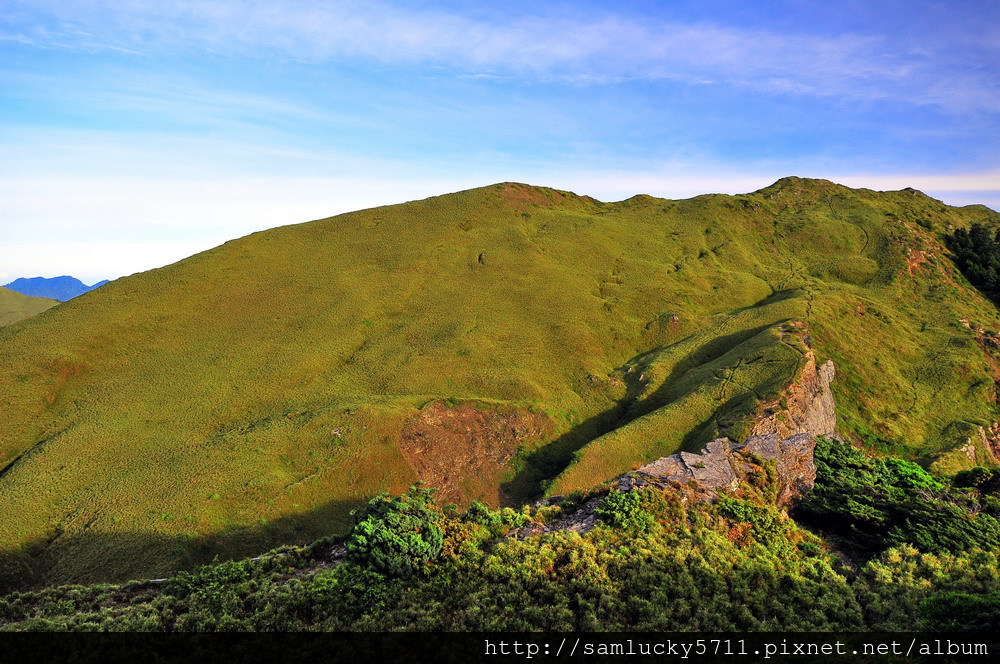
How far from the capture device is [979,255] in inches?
3452

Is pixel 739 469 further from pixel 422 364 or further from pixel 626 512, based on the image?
pixel 422 364

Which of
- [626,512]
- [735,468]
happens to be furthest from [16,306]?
[735,468]

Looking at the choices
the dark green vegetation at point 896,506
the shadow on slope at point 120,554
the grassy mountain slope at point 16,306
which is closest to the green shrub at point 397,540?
the shadow on slope at point 120,554

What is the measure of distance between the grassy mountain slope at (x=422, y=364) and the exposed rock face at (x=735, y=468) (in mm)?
7003

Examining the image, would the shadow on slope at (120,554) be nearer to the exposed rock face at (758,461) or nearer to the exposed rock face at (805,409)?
the exposed rock face at (758,461)

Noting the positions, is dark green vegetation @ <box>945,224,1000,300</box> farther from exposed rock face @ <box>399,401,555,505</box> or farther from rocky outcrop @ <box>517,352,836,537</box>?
exposed rock face @ <box>399,401,555,505</box>

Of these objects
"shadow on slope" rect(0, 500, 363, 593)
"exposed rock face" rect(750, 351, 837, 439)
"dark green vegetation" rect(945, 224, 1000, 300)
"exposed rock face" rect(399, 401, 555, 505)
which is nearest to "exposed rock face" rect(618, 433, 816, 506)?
"exposed rock face" rect(750, 351, 837, 439)

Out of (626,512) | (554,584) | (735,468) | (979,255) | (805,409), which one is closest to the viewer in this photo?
(554,584)

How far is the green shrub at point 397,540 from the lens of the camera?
19.6 metres

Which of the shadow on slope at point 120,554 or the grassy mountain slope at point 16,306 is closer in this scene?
the shadow on slope at point 120,554

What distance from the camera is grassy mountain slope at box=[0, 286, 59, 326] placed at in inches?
6944

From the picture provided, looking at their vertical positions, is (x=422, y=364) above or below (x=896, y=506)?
above

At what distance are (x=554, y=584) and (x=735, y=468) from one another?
14279 mm

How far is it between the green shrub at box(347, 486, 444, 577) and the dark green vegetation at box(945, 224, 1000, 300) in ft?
317
